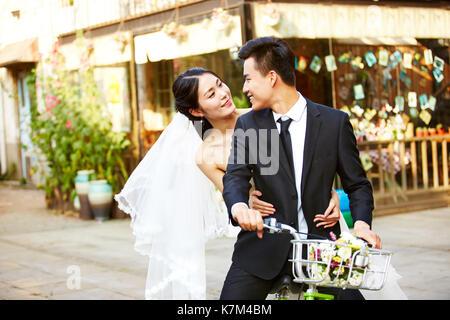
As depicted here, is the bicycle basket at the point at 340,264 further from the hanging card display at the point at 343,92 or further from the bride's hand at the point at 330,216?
the hanging card display at the point at 343,92

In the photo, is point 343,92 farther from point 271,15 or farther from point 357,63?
point 271,15

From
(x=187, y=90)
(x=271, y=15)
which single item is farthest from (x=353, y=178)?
(x=271, y=15)

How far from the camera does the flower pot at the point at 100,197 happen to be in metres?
11.0

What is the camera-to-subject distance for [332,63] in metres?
9.57

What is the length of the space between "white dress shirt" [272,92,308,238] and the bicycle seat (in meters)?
0.21

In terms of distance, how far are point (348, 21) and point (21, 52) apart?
7556mm

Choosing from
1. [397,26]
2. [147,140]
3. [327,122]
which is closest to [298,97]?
[327,122]

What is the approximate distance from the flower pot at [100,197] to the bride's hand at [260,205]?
8.19 meters

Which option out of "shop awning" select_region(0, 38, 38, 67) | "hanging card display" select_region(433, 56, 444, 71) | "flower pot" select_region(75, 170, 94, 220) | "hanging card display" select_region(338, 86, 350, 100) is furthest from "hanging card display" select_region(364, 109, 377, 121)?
"shop awning" select_region(0, 38, 38, 67)

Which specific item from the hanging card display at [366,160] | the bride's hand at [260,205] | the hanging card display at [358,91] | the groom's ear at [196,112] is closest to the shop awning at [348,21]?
the hanging card display at [358,91]

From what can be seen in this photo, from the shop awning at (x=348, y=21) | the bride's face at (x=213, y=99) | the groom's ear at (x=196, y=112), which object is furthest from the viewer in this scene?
the shop awning at (x=348, y=21)

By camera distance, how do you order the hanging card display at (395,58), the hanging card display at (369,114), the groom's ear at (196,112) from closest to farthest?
the groom's ear at (196,112) < the hanging card display at (369,114) < the hanging card display at (395,58)

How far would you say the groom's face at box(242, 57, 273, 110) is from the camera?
119 inches
